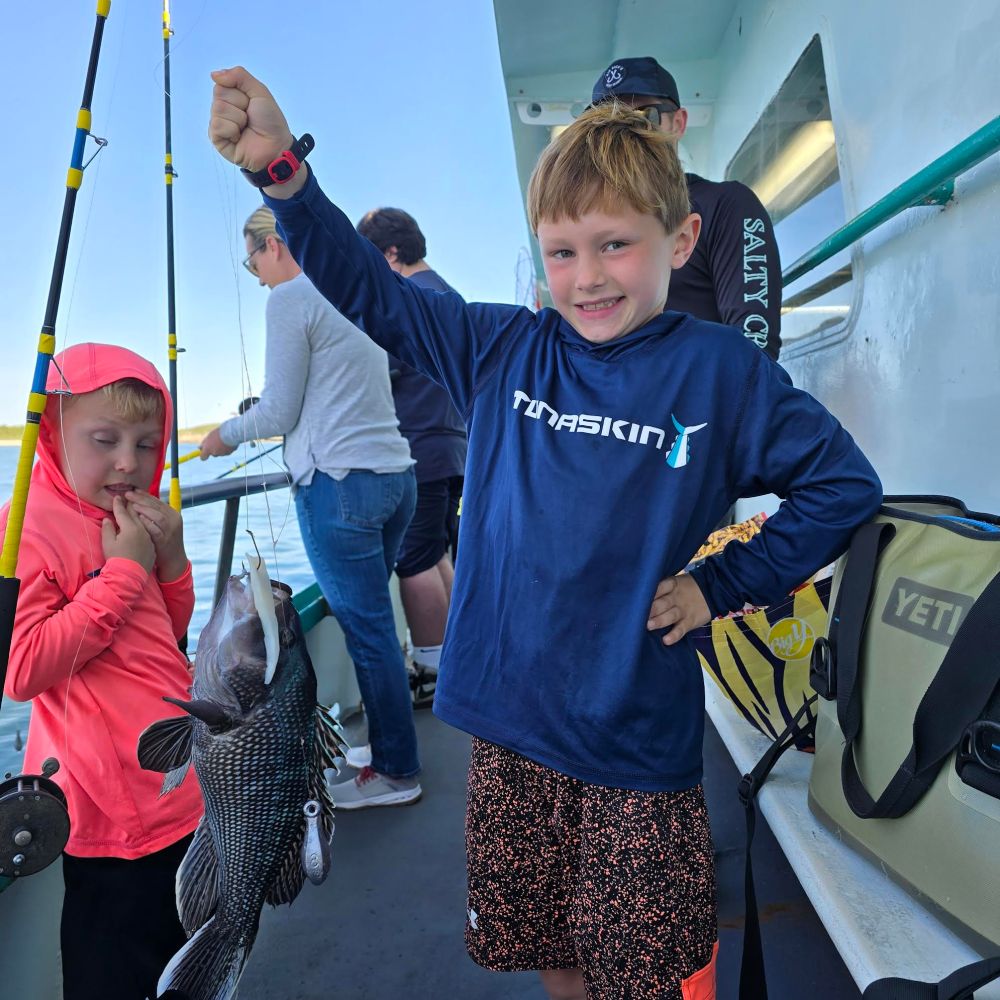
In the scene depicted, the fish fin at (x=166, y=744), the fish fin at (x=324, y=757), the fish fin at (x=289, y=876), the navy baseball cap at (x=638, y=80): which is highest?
the navy baseball cap at (x=638, y=80)

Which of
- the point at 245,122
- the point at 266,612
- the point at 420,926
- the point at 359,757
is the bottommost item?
the point at 420,926

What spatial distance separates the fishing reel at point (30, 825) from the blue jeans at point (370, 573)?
1418mm

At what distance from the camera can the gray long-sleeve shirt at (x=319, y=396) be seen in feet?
7.73

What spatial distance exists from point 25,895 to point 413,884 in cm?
110

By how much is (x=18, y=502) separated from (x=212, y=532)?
1.87m

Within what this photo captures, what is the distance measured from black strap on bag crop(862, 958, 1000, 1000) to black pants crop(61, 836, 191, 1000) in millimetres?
1249

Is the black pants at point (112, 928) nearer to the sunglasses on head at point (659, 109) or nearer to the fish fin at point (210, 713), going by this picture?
the fish fin at point (210, 713)

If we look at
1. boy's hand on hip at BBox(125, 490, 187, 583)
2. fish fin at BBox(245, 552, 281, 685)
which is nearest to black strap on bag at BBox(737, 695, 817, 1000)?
fish fin at BBox(245, 552, 281, 685)

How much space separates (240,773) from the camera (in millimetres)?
1171

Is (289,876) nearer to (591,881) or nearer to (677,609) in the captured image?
(591,881)

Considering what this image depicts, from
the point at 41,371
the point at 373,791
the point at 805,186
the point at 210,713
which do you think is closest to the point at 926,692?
the point at 210,713

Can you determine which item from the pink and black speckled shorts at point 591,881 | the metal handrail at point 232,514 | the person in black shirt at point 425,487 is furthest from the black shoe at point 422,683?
the pink and black speckled shorts at point 591,881

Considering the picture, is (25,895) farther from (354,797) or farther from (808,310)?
(808,310)

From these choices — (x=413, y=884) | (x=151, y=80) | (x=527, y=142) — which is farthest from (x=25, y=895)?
(x=527, y=142)
